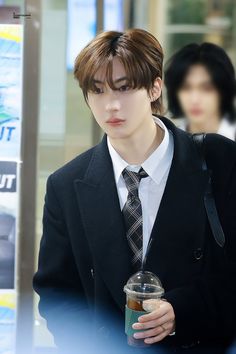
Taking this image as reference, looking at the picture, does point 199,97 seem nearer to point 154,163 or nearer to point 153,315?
point 154,163

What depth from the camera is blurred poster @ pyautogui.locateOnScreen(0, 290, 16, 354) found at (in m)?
3.53

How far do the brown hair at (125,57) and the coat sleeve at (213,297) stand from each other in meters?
0.46

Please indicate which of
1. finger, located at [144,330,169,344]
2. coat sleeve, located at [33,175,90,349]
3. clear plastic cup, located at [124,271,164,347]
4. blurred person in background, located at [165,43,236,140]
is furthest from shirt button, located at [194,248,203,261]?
blurred person in background, located at [165,43,236,140]

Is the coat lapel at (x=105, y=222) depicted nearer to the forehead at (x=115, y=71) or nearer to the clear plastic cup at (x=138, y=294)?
the clear plastic cup at (x=138, y=294)

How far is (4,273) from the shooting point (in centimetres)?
353

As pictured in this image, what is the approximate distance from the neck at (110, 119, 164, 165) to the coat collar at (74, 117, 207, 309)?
3.1 inches

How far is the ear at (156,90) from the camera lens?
2.43m

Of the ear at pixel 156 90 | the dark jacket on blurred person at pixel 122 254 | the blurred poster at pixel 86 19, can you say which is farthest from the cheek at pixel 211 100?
the ear at pixel 156 90

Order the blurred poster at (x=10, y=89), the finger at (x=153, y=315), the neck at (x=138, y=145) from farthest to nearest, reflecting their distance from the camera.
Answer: the blurred poster at (x=10, y=89), the neck at (x=138, y=145), the finger at (x=153, y=315)

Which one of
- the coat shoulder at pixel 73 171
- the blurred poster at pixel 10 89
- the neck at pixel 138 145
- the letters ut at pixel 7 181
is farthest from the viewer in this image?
the letters ut at pixel 7 181

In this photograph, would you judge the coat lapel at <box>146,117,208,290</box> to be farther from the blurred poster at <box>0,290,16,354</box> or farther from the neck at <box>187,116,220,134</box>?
the blurred poster at <box>0,290,16,354</box>

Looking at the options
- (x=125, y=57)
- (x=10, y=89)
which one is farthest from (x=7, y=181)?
(x=125, y=57)

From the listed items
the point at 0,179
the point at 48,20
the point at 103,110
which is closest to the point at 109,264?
the point at 103,110

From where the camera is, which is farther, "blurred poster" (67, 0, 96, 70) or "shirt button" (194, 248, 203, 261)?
"blurred poster" (67, 0, 96, 70)
